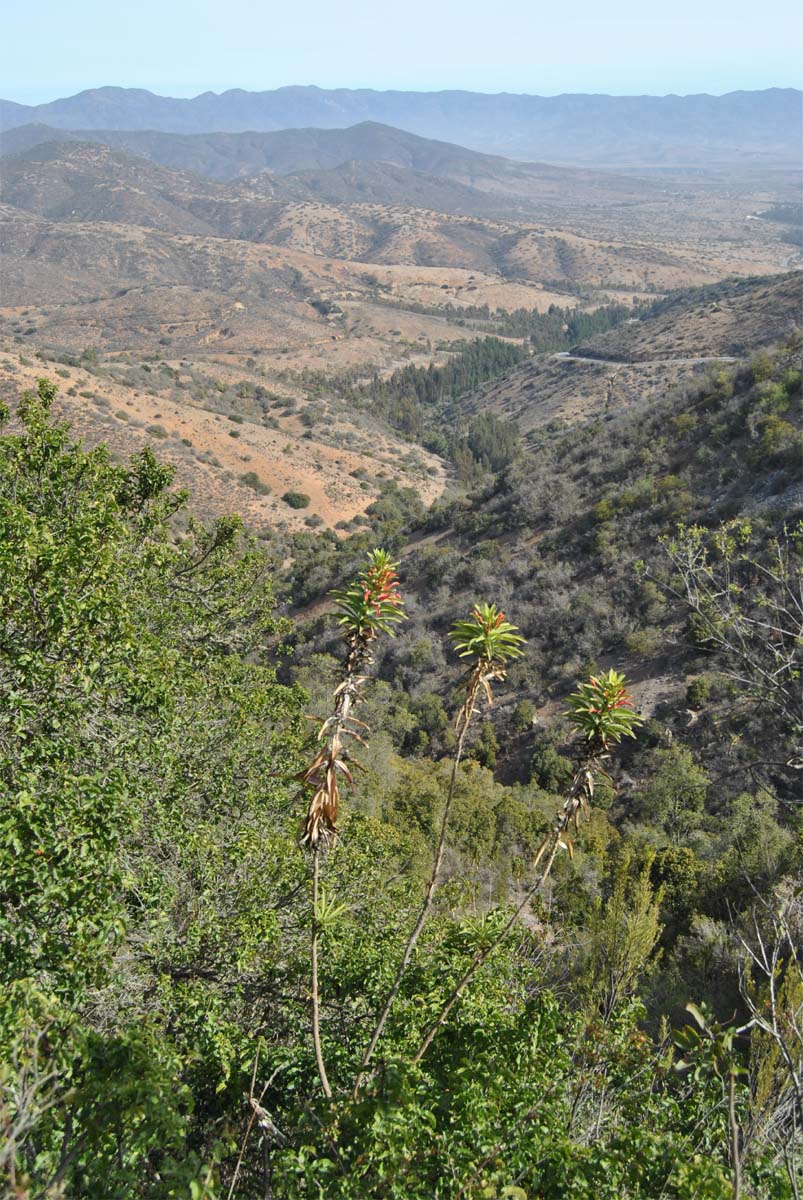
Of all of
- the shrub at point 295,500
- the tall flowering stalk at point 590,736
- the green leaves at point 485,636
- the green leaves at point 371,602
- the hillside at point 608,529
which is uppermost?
the green leaves at point 371,602

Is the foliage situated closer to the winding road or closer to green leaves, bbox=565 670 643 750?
green leaves, bbox=565 670 643 750

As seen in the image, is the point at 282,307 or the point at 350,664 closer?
the point at 350,664

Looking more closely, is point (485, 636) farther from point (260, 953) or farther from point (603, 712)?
point (260, 953)

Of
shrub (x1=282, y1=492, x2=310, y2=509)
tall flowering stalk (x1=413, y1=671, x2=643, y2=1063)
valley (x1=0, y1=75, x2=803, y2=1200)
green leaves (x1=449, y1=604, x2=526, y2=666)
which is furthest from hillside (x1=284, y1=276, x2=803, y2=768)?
green leaves (x1=449, y1=604, x2=526, y2=666)

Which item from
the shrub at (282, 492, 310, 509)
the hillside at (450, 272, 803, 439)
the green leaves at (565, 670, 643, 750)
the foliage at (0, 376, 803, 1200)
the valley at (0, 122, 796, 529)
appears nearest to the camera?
the foliage at (0, 376, 803, 1200)

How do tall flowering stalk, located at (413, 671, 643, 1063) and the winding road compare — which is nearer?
tall flowering stalk, located at (413, 671, 643, 1063)

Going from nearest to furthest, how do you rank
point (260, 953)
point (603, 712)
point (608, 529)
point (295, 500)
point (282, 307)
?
point (603, 712) < point (260, 953) < point (608, 529) < point (295, 500) < point (282, 307)

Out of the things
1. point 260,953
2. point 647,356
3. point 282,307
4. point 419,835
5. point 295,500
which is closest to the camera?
point 260,953

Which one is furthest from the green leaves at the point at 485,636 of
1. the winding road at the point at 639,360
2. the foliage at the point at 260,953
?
the winding road at the point at 639,360

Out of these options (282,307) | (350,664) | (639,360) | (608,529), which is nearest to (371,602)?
(350,664)

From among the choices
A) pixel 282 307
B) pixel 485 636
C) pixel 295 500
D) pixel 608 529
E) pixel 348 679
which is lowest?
pixel 295 500

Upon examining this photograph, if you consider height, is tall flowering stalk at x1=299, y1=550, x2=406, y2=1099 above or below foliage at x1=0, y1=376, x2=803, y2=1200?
above

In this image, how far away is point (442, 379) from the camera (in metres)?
93.5

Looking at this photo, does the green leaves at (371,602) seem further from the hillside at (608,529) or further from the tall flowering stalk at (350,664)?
the hillside at (608,529)
